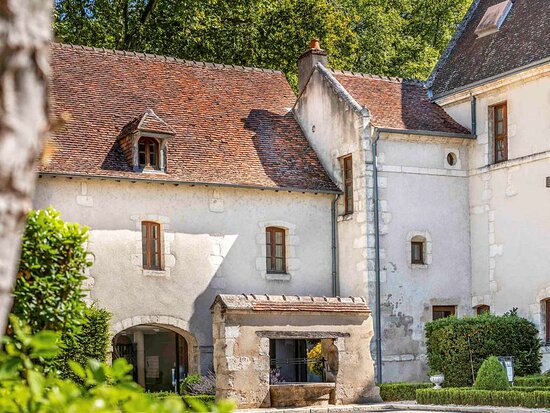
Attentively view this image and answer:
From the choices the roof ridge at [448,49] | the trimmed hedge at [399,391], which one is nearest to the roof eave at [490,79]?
the roof ridge at [448,49]

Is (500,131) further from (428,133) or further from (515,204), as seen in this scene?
(515,204)

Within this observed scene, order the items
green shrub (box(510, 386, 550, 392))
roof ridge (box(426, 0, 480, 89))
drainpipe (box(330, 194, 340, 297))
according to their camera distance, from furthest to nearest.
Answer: roof ridge (box(426, 0, 480, 89)) → drainpipe (box(330, 194, 340, 297)) → green shrub (box(510, 386, 550, 392))

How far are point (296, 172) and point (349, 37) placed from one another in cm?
900

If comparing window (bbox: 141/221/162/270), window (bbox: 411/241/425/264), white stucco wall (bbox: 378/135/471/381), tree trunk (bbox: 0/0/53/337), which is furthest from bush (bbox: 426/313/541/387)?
tree trunk (bbox: 0/0/53/337)

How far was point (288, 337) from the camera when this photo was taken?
22375 mm

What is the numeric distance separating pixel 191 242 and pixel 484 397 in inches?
321

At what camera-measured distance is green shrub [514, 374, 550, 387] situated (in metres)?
20.6

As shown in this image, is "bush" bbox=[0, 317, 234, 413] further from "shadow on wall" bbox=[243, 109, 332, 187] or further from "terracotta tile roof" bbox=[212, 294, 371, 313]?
"shadow on wall" bbox=[243, 109, 332, 187]

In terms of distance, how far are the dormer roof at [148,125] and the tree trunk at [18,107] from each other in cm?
2118

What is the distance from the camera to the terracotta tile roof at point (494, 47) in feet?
82.6

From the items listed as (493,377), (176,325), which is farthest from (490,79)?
(176,325)

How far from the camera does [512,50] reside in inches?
1016

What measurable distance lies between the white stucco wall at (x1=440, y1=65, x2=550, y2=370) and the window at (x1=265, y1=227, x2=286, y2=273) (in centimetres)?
468

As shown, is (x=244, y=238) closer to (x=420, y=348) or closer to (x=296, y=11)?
(x=420, y=348)
